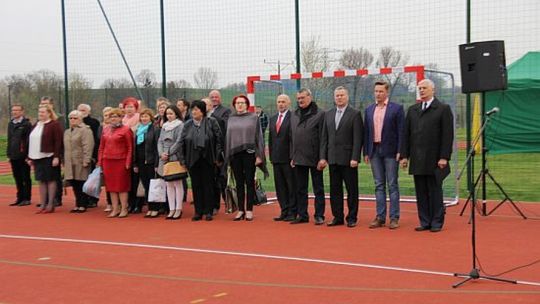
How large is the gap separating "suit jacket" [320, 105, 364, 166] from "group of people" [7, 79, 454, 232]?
14 mm

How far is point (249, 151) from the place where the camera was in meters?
10.5

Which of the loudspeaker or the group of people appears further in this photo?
the group of people

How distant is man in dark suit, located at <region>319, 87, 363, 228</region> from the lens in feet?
32.2

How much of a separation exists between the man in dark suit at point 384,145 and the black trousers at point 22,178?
722cm

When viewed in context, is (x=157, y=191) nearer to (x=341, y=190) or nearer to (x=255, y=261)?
(x=341, y=190)

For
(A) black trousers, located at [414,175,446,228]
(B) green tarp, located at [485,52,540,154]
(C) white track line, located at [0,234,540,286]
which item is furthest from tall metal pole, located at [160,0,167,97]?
(B) green tarp, located at [485,52,540,154]

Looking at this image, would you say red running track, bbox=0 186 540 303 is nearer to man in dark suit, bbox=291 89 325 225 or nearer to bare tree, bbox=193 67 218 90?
man in dark suit, bbox=291 89 325 225

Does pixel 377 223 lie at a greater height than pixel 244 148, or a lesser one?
lesser

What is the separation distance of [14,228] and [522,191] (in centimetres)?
974

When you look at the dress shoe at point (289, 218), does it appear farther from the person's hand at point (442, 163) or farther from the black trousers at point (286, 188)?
the person's hand at point (442, 163)

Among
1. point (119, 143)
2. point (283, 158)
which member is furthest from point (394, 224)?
point (119, 143)

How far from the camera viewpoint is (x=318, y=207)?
1019cm

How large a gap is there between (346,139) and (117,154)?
12.7 feet

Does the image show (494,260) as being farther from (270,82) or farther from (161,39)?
(161,39)
